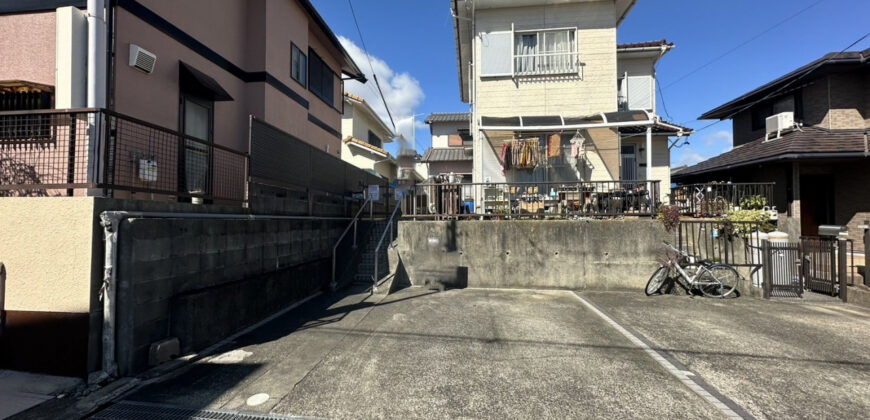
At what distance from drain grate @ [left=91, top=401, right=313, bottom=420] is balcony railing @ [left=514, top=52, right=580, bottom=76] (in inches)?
426

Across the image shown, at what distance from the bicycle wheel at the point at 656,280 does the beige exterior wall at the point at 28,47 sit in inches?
397

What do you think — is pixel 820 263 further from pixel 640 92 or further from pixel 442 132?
pixel 442 132

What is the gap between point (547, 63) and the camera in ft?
35.0

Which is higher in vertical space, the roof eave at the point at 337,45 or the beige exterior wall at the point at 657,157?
the roof eave at the point at 337,45

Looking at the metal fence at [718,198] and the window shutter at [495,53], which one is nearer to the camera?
the metal fence at [718,198]

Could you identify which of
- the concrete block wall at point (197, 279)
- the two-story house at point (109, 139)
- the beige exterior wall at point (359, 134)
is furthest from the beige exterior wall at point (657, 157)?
the concrete block wall at point (197, 279)

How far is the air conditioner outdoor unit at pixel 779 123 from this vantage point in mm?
10500

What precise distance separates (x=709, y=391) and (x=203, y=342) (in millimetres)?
5358

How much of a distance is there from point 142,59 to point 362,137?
13185 millimetres

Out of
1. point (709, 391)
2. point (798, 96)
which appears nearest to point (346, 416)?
point (709, 391)

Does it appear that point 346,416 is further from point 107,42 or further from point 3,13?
point 3,13

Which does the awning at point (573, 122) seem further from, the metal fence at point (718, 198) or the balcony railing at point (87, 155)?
the balcony railing at point (87, 155)

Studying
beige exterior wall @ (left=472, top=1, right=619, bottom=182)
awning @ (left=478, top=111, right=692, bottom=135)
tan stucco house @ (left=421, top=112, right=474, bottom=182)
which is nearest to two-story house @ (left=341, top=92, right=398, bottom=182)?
tan stucco house @ (left=421, top=112, right=474, bottom=182)

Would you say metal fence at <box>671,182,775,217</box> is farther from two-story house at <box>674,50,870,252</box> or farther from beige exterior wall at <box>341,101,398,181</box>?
beige exterior wall at <box>341,101,398,181</box>
